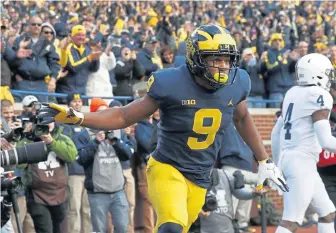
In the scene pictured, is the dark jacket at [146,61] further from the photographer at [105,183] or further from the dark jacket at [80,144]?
the photographer at [105,183]

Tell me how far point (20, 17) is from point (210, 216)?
971 cm

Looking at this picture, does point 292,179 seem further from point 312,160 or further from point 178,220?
point 178,220

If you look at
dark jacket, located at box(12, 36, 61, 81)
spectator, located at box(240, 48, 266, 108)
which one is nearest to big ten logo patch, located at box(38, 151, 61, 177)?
dark jacket, located at box(12, 36, 61, 81)

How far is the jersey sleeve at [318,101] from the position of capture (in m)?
8.96

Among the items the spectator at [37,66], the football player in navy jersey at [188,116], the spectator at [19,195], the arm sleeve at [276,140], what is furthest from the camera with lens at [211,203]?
the spectator at [37,66]

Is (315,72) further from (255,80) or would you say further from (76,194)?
(255,80)

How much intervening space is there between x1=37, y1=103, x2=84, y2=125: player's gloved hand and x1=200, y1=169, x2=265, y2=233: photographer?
12.6 feet

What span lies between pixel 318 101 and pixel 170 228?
2725 mm

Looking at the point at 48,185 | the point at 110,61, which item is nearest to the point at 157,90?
the point at 48,185

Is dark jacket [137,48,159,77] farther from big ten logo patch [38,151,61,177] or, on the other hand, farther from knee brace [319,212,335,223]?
knee brace [319,212,335,223]

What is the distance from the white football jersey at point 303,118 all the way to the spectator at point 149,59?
Result: 5326 mm

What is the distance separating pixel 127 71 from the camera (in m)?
13.7

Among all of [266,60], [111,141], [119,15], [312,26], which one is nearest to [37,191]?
[111,141]

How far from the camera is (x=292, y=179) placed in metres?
9.10
